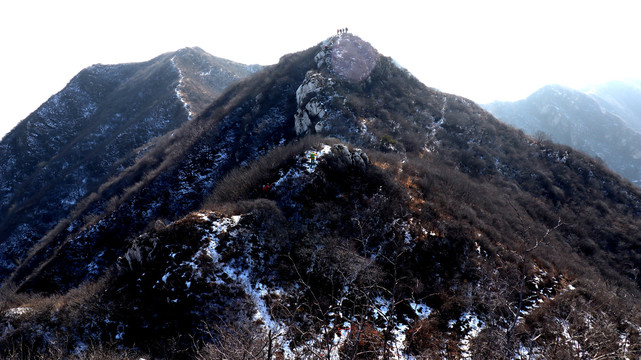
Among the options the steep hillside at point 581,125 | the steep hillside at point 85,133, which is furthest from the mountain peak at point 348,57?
the steep hillside at point 581,125

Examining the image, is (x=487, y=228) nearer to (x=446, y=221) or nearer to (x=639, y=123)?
(x=446, y=221)

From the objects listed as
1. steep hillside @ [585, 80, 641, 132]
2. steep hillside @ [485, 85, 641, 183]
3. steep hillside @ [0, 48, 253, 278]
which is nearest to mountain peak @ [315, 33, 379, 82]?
steep hillside @ [0, 48, 253, 278]

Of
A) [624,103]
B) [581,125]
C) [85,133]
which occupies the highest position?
[85,133]

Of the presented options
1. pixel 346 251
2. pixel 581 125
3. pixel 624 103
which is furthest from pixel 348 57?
pixel 624 103

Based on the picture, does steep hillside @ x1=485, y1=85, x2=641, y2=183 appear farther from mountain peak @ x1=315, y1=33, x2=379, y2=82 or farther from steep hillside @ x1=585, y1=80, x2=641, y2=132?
mountain peak @ x1=315, y1=33, x2=379, y2=82

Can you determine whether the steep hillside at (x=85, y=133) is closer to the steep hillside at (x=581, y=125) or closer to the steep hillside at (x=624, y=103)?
the steep hillside at (x=581, y=125)

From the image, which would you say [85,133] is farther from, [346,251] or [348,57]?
[346,251]
